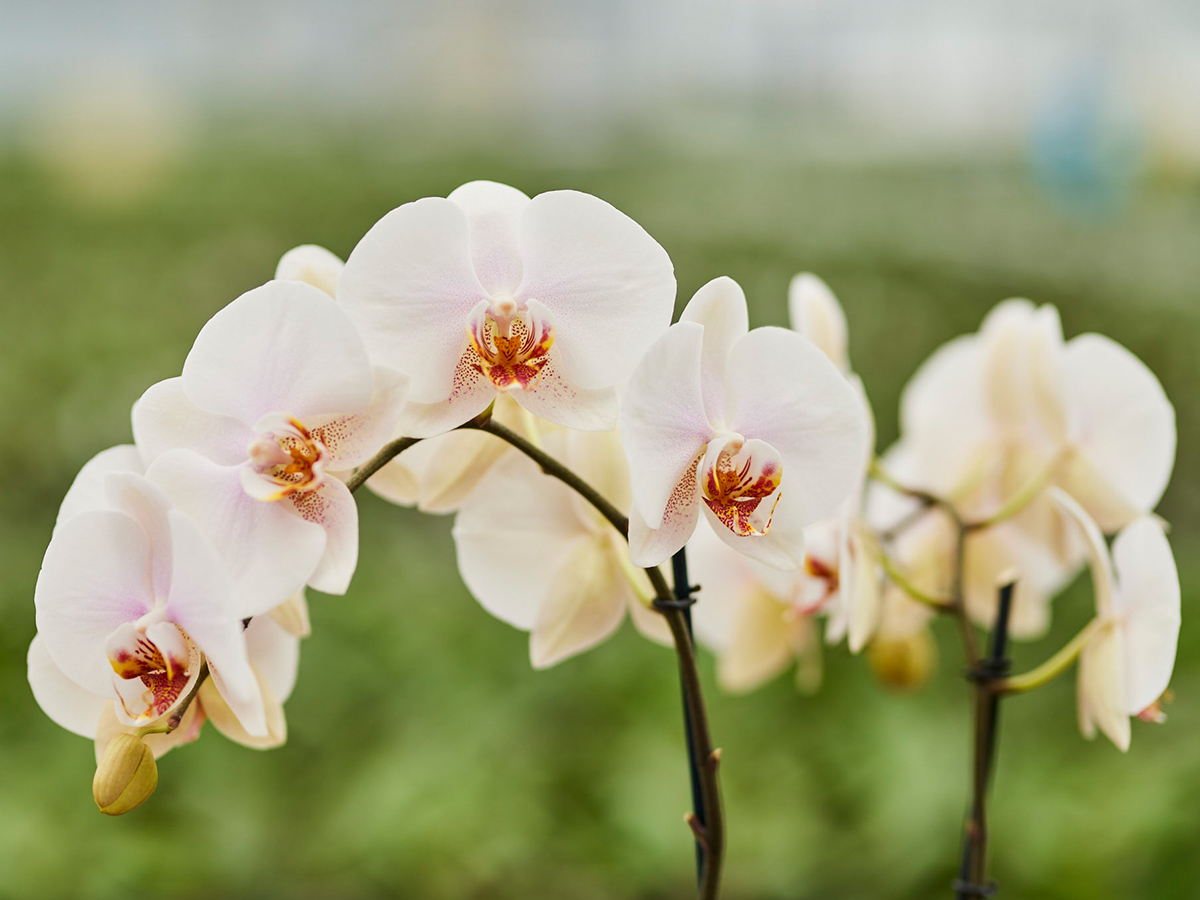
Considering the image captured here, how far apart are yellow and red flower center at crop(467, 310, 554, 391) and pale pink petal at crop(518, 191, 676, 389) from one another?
11mm

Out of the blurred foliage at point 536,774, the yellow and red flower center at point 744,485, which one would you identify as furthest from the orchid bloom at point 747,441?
the blurred foliage at point 536,774

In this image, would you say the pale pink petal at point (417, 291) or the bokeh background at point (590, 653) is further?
the bokeh background at point (590, 653)

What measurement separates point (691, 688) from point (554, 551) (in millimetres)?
94

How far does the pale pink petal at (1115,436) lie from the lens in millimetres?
529

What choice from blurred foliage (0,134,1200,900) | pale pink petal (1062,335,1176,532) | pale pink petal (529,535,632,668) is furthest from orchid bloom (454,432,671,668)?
blurred foliage (0,134,1200,900)

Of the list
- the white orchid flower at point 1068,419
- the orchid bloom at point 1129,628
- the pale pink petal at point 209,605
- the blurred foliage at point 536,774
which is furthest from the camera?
the blurred foliage at point 536,774

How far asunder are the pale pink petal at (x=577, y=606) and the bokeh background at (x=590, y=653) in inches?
22.8

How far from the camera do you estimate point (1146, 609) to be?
435 mm

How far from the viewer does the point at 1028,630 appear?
2.02ft

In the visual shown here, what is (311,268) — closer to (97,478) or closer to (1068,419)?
(97,478)

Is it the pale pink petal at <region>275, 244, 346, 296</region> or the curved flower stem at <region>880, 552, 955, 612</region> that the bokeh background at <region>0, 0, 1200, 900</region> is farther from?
the pale pink petal at <region>275, 244, 346, 296</region>

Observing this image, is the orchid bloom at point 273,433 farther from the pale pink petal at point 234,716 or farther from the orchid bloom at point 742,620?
the orchid bloom at point 742,620

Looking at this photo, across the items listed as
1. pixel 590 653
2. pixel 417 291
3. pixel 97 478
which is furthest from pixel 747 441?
pixel 590 653

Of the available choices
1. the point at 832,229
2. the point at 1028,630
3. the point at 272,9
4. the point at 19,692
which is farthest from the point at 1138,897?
the point at 272,9
